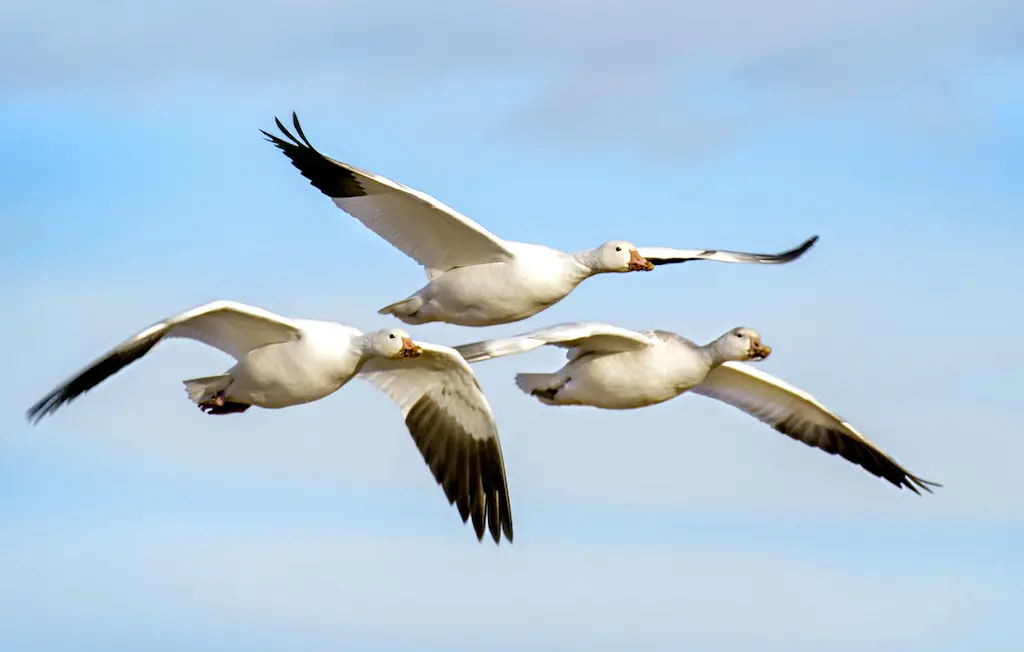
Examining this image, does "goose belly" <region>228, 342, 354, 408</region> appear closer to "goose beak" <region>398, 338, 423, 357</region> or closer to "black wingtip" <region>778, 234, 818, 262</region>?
"goose beak" <region>398, 338, 423, 357</region>

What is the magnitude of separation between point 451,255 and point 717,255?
377 centimetres

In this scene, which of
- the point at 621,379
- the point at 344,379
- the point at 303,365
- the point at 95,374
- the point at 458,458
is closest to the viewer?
the point at 95,374

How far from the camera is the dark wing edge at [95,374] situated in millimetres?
14156

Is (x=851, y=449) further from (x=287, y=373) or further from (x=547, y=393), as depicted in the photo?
(x=287, y=373)

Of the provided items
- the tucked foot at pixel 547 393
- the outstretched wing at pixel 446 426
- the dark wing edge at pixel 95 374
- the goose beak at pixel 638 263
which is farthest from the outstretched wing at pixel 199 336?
the goose beak at pixel 638 263

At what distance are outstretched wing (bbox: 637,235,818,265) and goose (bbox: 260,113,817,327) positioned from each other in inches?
56.7

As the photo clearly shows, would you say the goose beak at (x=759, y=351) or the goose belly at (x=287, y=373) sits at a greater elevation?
the goose belly at (x=287, y=373)

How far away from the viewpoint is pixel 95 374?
14367 mm

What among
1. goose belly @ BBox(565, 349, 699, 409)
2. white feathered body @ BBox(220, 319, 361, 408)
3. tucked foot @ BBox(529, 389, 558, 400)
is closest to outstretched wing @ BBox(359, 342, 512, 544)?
tucked foot @ BBox(529, 389, 558, 400)

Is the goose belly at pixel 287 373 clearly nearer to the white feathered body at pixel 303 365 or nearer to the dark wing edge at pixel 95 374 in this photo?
the white feathered body at pixel 303 365

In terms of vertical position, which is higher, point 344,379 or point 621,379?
point 344,379

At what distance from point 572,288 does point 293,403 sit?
2.74 meters

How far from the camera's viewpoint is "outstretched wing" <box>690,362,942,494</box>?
19.5 metres

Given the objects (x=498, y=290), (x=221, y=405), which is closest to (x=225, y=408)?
(x=221, y=405)
